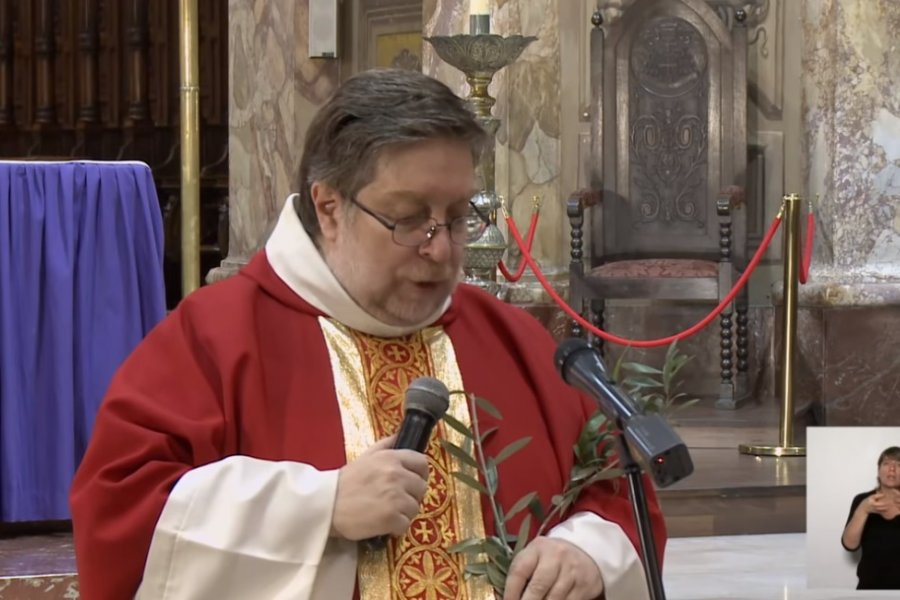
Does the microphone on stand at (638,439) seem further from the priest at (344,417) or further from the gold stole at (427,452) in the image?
the gold stole at (427,452)

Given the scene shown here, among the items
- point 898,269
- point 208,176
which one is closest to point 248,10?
point 208,176

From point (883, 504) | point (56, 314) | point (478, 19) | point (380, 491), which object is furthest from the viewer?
point (478, 19)

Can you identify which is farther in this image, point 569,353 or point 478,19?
point 478,19

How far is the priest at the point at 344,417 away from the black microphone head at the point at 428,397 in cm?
11

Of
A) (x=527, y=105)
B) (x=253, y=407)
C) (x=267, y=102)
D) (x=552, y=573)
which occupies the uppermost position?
(x=267, y=102)

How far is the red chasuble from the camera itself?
2.19 m

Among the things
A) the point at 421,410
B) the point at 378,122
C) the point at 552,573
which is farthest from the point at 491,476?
the point at 378,122

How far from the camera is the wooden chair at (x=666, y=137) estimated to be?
8.18m

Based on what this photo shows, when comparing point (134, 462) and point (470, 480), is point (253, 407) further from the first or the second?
point (470, 480)

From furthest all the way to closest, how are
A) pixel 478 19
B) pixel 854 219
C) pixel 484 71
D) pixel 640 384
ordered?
pixel 854 219, pixel 484 71, pixel 478 19, pixel 640 384

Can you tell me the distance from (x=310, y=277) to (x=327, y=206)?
119mm

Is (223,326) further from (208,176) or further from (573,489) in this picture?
(208,176)

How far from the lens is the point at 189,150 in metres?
6.57

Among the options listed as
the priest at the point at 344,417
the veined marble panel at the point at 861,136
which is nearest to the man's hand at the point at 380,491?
the priest at the point at 344,417
